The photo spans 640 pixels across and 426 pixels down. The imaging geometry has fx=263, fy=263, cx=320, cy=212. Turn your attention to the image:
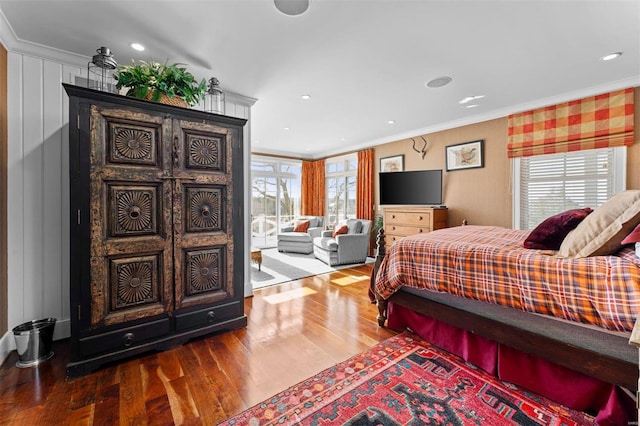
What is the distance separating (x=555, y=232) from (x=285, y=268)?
378cm

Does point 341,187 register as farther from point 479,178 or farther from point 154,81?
point 154,81

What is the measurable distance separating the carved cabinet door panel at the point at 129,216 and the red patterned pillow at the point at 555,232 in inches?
105

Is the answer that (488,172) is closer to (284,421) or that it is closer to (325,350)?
(325,350)

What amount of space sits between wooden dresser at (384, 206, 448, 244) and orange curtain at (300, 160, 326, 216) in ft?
9.07

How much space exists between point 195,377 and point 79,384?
703mm

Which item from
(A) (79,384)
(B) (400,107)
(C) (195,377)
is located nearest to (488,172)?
(B) (400,107)

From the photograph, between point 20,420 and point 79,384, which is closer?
point 20,420

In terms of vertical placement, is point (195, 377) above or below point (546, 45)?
below

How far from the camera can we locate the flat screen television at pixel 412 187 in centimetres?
449

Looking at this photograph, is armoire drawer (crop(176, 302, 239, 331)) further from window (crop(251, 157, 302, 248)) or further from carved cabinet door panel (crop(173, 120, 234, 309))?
window (crop(251, 157, 302, 248))

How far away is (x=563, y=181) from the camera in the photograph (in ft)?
11.2

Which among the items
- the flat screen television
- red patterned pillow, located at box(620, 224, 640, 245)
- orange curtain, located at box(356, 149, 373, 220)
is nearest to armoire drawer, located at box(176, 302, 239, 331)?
red patterned pillow, located at box(620, 224, 640, 245)

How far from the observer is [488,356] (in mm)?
1771

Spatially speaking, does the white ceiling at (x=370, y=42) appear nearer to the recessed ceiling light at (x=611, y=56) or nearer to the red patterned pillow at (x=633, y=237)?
the recessed ceiling light at (x=611, y=56)
